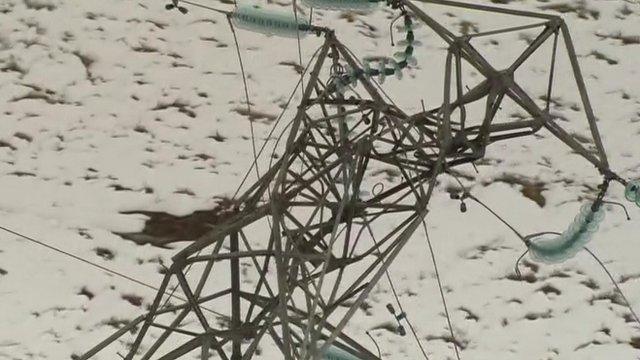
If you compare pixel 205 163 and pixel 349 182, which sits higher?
pixel 349 182

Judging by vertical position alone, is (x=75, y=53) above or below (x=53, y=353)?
above

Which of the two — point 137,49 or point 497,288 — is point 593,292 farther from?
point 137,49

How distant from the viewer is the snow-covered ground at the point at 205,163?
994 mm

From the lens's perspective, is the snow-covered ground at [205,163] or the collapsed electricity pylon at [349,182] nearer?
the collapsed electricity pylon at [349,182]

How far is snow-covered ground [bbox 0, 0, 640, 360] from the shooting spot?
39.1 inches

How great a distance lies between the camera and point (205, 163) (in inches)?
40.2

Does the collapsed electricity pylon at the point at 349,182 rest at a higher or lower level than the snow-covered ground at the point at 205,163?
higher

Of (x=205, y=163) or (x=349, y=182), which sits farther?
(x=205, y=163)

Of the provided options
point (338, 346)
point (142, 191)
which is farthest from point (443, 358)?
point (338, 346)

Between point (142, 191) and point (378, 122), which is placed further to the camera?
point (142, 191)

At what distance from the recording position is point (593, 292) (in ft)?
3.55

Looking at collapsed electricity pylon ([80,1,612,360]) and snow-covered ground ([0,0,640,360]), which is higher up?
collapsed electricity pylon ([80,1,612,360])

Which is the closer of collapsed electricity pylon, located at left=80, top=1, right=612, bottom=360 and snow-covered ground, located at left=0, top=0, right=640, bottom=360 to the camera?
collapsed electricity pylon, located at left=80, top=1, right=612, bottom=360

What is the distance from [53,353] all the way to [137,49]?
0.37 meters
